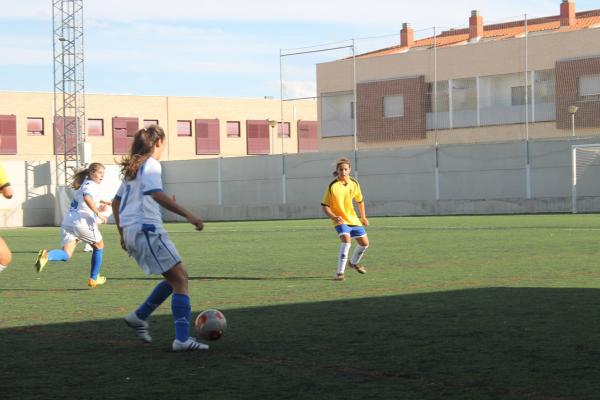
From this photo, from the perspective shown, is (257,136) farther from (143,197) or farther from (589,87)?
(143,197)

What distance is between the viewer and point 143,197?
812cm

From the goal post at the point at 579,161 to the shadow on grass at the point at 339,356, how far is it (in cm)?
2798

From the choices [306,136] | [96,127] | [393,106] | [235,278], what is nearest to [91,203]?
[235,278]

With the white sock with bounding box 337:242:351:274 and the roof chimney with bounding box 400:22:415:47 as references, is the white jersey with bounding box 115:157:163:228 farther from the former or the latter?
the roof chimney with bounding box 400:22:415:47

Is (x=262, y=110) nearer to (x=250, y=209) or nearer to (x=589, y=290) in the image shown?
(x=250, y=209)

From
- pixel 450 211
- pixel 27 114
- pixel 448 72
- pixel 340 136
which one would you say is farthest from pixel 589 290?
pixel 27 114

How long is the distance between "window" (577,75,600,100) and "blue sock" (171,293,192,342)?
43.3m

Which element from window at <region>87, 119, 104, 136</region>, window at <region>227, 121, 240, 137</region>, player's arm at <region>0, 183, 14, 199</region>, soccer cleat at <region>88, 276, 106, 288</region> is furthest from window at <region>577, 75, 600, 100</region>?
player's arm at <region>0, 183, 14, 199</region>

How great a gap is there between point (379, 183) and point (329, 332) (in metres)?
33.9

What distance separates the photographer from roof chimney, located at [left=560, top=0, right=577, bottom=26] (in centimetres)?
5706

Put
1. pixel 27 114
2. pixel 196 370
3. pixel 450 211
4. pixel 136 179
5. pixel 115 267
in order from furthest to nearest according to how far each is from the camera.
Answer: pixel 27 114 < pixel 450 211 < pixel 115 267 < pixel 136 179 < pixel 196 370

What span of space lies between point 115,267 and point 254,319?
8015mm

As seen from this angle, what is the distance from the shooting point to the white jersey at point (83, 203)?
1501 cm

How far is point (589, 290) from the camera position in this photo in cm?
1145
